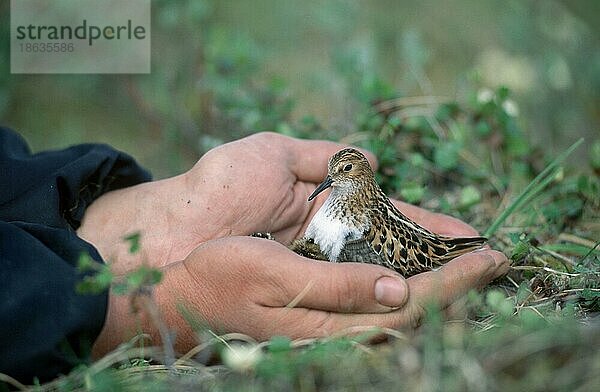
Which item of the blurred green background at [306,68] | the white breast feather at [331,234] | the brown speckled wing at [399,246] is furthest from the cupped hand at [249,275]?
the blurred green background at [306,68]

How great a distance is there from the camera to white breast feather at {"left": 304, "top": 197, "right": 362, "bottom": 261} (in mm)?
3559

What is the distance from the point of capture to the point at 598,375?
2.28 m

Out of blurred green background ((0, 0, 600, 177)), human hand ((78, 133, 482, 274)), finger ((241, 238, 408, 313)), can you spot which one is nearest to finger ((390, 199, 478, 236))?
human hand ((78, 133, 482, 274))

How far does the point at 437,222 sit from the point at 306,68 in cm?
409

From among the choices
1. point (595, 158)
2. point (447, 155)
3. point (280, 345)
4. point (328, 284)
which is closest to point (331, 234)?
point (328, 284)

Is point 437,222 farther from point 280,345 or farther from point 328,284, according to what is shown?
point 280,345

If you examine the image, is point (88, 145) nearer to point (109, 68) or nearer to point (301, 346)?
point (301, 346)

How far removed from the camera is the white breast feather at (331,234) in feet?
11.7

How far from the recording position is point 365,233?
3557 mm

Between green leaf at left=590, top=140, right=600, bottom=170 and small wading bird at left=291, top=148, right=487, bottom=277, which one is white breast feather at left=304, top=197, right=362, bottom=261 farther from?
green leaf at left=590, top=140, right=600, bottom=170

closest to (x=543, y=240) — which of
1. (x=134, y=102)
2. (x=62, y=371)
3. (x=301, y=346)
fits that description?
(x=301, y=346)

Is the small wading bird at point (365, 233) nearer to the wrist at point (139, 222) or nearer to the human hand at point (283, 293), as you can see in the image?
the human hand at point (283, 293)

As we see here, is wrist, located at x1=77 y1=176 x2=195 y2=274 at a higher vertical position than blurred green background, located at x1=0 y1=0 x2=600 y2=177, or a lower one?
lower

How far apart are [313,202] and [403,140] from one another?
1176mm
